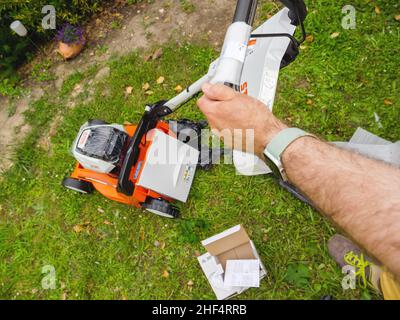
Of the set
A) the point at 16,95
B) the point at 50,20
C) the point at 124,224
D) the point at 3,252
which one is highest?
the point at 50,20

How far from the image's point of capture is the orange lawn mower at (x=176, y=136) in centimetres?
183

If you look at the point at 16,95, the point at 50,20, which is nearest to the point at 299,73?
the point at 50,20

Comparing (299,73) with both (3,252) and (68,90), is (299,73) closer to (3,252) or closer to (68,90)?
(68,90)

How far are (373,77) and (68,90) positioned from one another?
10.5 ft

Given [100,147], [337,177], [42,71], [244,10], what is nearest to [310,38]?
[244,10]

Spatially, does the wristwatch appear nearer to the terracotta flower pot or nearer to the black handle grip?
the black handle grip

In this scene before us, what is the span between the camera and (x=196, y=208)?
131 inches

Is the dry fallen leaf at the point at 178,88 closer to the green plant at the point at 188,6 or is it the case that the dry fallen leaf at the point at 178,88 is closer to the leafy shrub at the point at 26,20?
the green plant at the point at 188,6

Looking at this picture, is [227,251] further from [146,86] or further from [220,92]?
[146,86]

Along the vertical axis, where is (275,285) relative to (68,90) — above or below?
below

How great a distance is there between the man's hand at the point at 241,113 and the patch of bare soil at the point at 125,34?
7.90 ft

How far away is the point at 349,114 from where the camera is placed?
3.30m

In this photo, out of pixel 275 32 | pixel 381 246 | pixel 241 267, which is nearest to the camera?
pixel 381 246

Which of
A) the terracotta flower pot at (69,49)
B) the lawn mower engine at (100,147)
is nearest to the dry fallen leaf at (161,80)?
the terracotta flower pot at (69,49)
